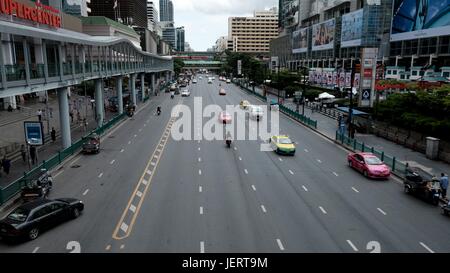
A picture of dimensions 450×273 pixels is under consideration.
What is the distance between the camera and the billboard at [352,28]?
96.8 metres

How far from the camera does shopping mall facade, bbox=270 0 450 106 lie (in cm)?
6494

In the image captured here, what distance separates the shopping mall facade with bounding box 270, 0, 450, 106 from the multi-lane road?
61.0 feet

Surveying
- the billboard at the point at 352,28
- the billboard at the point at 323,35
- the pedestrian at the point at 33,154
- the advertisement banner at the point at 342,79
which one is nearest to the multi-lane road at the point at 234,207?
the pedestrian at the point at 33,154

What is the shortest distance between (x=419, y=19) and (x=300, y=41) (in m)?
71.1

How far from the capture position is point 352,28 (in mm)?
101062

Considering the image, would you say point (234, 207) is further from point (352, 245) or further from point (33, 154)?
point (33, 154)

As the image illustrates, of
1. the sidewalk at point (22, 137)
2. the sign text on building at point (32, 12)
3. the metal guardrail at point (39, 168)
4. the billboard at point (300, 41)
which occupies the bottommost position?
the sidewalk at point (22, 137)

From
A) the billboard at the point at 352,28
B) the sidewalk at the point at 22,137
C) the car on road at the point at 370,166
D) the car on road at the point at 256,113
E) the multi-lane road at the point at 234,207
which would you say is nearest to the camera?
the multi-lane road at the point at 234,207

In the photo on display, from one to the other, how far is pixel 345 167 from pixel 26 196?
2106cm

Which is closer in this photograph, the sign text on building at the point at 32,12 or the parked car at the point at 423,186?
the parked car at the point at 423,186

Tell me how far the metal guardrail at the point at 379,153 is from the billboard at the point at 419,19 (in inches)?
1890

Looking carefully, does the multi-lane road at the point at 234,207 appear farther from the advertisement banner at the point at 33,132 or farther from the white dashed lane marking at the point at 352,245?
the advertisement banner at the point at 33,132

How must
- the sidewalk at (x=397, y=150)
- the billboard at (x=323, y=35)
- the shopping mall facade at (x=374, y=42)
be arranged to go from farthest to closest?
the billboard at (x=323, y=35)
the shopping mall facade at (x=374, y=42)
the sidewalk at (x=397, y=150)
